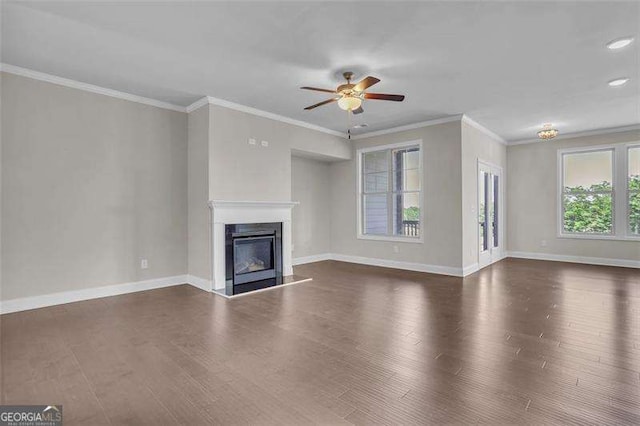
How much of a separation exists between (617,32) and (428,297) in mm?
3382

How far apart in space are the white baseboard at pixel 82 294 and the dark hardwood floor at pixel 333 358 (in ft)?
0.60

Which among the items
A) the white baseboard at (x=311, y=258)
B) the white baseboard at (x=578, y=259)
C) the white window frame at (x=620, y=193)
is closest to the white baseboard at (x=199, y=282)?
the white baseboard at (x=311, y=258)

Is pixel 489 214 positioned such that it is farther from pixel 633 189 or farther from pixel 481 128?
pixel 633 189

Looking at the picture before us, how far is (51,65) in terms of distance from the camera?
3.76 meters

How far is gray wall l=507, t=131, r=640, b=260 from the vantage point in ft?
23.2

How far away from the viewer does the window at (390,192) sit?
261 inches

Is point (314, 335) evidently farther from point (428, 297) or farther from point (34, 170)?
point (34, 170)

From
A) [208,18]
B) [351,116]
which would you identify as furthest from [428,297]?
[208,18]

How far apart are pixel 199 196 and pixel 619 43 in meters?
5.31

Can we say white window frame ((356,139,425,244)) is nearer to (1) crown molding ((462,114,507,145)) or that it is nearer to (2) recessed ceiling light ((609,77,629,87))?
(1) crown molding ((462,114,507,145))

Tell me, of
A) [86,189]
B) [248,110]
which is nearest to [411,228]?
[248,110]

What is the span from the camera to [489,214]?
719 cm

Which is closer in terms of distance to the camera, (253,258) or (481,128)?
(253,258)

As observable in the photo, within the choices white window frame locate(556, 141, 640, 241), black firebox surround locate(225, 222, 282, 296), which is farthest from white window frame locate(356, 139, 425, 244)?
white window frame locate(556, 141, 640, 241)
